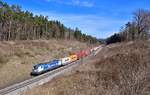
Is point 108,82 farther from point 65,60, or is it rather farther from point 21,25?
point 21,25

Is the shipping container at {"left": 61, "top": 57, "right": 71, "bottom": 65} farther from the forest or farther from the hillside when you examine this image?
the forest

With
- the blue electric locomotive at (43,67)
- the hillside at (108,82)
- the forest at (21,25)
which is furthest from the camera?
the forest at (21,25)

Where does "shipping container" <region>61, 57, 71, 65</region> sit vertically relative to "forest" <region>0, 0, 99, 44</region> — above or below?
below

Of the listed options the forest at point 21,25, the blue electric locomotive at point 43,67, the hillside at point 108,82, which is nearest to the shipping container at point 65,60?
the blue electric locomotive at point 43,67

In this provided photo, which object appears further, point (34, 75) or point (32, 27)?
point (32, 27)

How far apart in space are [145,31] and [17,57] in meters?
81.8

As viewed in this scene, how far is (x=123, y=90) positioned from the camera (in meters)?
9.80

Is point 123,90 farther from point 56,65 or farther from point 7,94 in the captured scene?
point 56,65

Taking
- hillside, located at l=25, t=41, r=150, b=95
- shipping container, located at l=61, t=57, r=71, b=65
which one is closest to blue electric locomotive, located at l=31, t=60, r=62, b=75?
shipping container, located at l=61, t=57, r=71, b=65

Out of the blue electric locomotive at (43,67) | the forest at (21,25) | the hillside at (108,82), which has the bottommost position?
the blue electric locomotive at (43,67)

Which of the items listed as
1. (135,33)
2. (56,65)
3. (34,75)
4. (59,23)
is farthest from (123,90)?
(59,23)

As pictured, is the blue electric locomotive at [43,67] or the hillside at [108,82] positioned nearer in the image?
the hillside at [108,82]

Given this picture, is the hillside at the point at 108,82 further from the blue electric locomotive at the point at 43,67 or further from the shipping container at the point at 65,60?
the shipping container at the point at 65,60

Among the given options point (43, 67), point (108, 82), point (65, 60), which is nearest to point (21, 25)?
point (65, 60)
